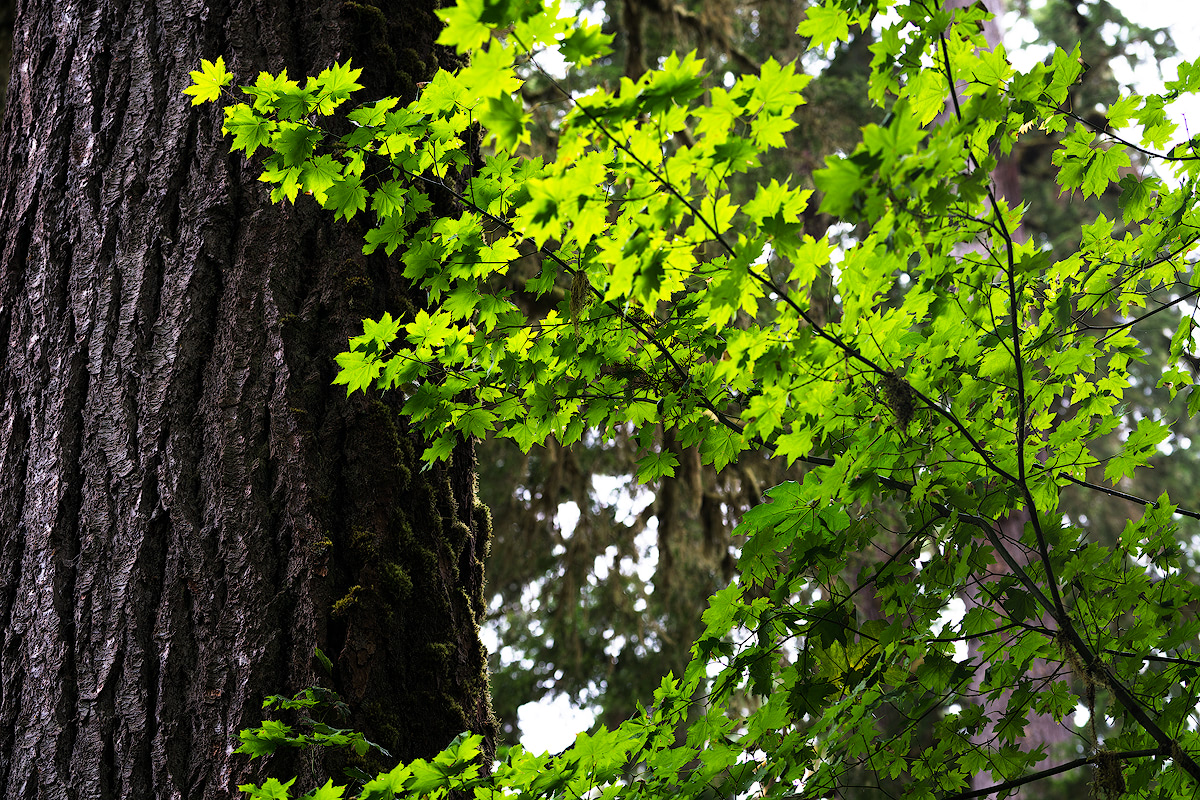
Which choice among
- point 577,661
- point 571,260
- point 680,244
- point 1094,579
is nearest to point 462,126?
point 571,260

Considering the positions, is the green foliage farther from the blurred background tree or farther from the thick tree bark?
the blurred background tree

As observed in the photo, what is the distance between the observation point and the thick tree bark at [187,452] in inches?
59.6

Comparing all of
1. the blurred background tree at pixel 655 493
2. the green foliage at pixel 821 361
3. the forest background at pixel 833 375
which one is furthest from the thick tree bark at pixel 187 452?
the blurred background tree at pixel 655 493

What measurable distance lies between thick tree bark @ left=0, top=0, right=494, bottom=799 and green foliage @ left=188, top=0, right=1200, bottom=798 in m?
0.27

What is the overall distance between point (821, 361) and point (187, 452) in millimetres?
1253

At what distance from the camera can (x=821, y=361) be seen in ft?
3.78

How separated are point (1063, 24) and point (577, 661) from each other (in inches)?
393

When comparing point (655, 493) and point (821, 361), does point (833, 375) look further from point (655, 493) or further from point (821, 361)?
point (655, 493)

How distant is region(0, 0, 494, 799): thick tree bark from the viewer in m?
1.51

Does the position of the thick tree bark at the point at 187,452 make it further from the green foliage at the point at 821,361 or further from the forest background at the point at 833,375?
the green foliage at the point at 821,361

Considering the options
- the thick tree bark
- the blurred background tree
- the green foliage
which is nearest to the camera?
the green foliage

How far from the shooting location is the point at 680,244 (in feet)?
3.74

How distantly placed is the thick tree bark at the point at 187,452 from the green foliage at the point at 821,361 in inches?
10.5

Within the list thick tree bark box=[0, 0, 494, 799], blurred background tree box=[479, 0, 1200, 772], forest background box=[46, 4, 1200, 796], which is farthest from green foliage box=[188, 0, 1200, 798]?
blurred background tree box=[479, 0, 1200, 772]
